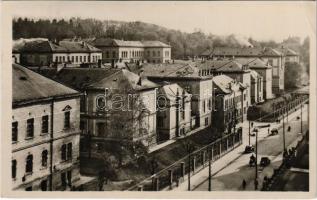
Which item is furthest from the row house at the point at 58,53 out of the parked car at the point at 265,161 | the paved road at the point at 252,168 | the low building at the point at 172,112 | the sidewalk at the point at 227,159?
the parked car at the point at 265,161

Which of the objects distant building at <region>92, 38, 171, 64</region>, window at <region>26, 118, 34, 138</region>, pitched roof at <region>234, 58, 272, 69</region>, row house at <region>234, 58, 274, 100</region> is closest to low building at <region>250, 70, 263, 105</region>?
row house at <region>234, 58, 274, 100</region>

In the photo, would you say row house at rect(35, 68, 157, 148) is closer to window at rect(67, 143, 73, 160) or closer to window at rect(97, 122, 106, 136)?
window at rect(97, 122, 106, 136)

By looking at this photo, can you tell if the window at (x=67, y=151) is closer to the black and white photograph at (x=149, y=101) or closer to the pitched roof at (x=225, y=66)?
the black and white photograph at (x=149, y=101)

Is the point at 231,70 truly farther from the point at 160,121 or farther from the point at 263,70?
the point at 160,121

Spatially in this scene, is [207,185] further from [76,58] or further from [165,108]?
[76,58]

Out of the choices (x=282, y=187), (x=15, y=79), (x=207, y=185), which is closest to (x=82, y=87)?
(x=15, y=79)
